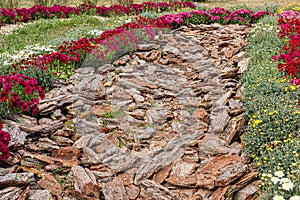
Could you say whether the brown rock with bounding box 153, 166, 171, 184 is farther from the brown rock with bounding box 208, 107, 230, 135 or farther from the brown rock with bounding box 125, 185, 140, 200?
the brown rock with bounding box 208, 107, 230, 135

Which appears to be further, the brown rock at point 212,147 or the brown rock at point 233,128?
the brown rock at point 233,128

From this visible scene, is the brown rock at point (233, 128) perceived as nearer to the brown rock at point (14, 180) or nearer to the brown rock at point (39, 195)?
the brown rock at point (39, 195)

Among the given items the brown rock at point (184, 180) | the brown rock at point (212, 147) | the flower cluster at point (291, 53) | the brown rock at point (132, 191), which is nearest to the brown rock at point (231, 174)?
the brown rock at point (184, 180)

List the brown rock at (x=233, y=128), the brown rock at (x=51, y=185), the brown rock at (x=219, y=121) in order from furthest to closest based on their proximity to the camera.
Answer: the brown rock at (x=219, y=121) → the brown rock at (x=233, y=128) → the brown rock at (x=51, y=185)

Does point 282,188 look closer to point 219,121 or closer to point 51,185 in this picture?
point 219,121

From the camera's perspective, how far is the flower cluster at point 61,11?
12.1 metres

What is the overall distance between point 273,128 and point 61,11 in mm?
10844

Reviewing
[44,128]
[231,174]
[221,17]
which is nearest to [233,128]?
[231,174]

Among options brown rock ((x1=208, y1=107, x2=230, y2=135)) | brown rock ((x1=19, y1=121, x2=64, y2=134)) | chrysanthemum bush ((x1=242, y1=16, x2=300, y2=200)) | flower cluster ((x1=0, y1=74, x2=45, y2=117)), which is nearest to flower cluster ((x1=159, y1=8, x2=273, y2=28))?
chrysanthemum bush ((x1=242, y1=16, x2=300, y2=200))

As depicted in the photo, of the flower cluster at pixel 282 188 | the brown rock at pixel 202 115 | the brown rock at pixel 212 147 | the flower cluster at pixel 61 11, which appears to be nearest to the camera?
the flower cluster at pixel 282 188

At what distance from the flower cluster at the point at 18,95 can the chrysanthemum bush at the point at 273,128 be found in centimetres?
297

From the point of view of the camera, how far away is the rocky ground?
3762 millimetres

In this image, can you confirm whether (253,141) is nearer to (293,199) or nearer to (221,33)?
(293,199)

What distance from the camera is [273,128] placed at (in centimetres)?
423
